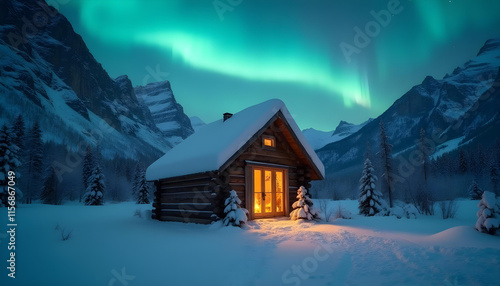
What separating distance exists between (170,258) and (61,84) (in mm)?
196330

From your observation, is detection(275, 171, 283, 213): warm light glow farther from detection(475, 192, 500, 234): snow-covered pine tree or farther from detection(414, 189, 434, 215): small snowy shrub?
detection(414, 189, 434, 215): small snowy shrub

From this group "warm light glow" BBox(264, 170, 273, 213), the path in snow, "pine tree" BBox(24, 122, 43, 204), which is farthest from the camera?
"pine tree" BBox(24, 122, 43, 204)

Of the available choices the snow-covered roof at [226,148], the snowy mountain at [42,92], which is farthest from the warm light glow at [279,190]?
the snowy mountain at [42,92]

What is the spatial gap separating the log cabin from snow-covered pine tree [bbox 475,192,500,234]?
6.95 metres

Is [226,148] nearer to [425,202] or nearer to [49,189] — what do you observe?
[425,202]

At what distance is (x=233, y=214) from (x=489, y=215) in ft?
24.4

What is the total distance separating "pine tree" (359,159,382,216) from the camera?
1830 centimetres

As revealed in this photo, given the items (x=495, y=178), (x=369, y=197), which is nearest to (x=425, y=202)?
(x=369, y=197)

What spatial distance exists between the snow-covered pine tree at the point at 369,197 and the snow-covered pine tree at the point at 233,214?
40.1ft

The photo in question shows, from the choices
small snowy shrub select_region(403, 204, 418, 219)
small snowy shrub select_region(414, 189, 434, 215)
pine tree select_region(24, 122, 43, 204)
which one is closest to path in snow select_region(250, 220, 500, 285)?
small snowy shrub select_region(403, 204, 418, 219)

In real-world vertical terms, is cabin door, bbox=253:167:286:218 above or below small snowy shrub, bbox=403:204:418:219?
above

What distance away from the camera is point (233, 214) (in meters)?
9.50

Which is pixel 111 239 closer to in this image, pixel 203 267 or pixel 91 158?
pixel 203 267

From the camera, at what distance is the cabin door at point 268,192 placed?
12188mm
